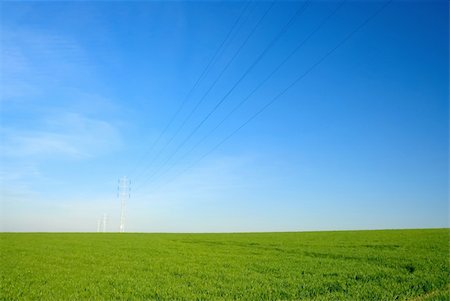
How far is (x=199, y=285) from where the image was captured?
1512 centimetres

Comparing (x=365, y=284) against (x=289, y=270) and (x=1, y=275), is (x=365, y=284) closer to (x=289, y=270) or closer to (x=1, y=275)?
(x=289, y=270)

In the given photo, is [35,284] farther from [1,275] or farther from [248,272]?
[248,272]

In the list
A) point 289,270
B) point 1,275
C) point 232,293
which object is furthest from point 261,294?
point 1,275

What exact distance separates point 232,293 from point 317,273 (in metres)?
6.20

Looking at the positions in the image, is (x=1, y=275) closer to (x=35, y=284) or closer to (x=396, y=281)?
(x=35, y=284)

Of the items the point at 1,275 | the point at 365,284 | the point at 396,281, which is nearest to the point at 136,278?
the point at 1,275

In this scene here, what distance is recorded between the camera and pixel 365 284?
49.0 ft

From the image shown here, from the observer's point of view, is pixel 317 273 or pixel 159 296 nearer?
pixel 159 296

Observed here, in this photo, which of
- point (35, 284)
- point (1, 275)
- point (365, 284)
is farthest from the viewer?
point (1, 275)

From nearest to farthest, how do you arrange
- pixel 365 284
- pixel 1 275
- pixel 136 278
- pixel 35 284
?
pixel 365 284, pixel 35 284, pixel 136 278, pixel 1 275

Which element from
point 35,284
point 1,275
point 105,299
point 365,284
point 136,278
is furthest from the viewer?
point 1,275

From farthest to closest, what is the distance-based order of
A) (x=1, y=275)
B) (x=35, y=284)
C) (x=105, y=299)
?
(x=1, y=275), (x=35, y=284), (x=105, y=299)

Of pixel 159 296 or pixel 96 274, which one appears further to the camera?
pixel 96 274

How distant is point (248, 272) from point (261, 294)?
17.2 ft
